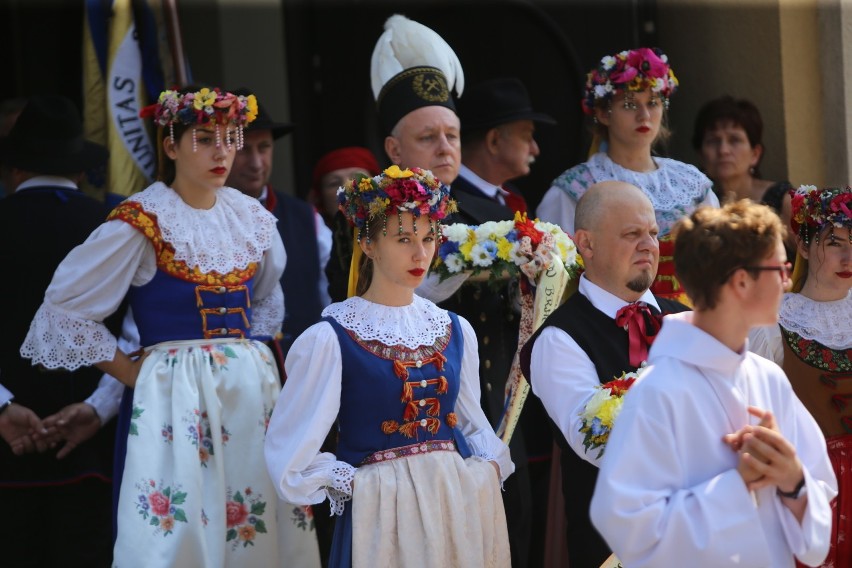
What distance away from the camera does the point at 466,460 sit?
436 centimetres

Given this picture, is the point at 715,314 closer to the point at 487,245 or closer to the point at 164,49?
the point at 487,245

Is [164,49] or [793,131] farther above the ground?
[164,49]

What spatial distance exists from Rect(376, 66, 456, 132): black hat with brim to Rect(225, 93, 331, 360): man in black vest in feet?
2.38

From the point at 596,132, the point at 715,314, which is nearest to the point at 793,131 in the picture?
the point at 596,132

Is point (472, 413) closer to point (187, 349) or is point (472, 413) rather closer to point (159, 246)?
point (187, 349)

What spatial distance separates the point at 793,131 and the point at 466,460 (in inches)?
130

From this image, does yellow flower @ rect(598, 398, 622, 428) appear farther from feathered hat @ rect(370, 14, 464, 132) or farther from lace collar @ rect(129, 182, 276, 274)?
feathered hat @ rect(370, 14, 464, 132)

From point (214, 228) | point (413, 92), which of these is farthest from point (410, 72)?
point (214, 228)

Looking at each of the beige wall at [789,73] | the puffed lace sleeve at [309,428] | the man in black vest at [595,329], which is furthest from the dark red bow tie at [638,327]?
the beige wall at [789,73]

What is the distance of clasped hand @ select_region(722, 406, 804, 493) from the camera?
10.2ft

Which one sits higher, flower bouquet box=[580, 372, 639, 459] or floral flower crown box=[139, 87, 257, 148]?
floral flower crown box=[139, 87, 257, 148]

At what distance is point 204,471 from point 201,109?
1.35 metres

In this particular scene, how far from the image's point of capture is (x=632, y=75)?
5.73m

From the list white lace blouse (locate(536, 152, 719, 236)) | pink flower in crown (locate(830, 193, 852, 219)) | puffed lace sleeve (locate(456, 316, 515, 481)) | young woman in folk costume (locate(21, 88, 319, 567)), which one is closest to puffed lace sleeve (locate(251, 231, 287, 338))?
young woman in folk costume (locate(21, 88, 319, 567))
